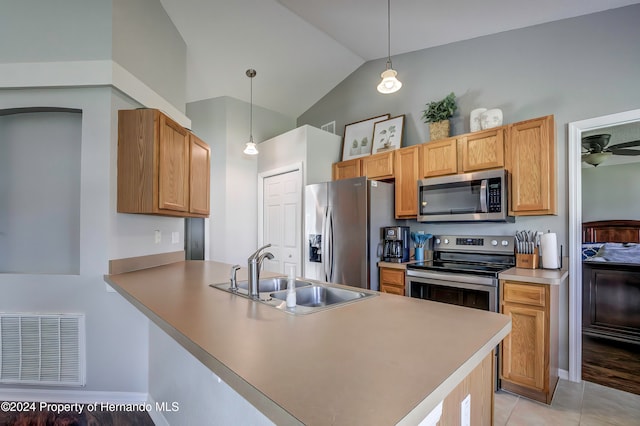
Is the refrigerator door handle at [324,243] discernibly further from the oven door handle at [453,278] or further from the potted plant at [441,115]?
the potted plant at [441,115]

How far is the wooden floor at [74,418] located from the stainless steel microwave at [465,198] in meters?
2.92

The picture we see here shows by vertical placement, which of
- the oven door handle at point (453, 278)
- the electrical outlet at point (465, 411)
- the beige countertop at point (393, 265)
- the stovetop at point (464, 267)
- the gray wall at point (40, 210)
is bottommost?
the electrical outlet at point (465, 411)

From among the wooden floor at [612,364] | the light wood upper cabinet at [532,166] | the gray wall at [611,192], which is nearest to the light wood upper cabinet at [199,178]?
the light wood upper cabinet at [532,166]

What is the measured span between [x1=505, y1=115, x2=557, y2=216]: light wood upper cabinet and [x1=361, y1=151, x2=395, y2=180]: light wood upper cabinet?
118 cm

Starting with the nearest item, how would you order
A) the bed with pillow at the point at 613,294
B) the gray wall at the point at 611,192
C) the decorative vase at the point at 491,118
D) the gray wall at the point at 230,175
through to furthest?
the decorative vase at the point at 491,118
the bed with pillow at the point at 613,294
the gray wall at the point at 230,175
the gray wall at the point at 611,192

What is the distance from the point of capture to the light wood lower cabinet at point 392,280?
3012mm

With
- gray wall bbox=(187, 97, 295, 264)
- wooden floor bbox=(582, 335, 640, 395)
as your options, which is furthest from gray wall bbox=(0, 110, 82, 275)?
wooden floor bbox=(582, 335, 640, 395)

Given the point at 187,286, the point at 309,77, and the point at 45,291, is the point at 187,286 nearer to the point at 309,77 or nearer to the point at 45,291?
the point at 45,291

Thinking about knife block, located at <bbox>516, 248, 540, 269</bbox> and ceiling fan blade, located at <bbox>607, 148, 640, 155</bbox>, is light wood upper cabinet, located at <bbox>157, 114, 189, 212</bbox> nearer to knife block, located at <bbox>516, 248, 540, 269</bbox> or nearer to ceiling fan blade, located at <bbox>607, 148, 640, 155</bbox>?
knife block, located at <bbox>516, 248, 540, 269</bbox>

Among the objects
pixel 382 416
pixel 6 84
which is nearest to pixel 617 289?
pixel 382 416

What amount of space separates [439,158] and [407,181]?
410 mm

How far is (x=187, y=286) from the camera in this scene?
1.80 metres

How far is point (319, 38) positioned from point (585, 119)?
2896 mm

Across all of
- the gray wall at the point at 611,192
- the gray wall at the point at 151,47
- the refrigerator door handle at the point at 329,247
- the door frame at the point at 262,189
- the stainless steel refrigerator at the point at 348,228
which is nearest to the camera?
the gray wall at the point at 151,47
